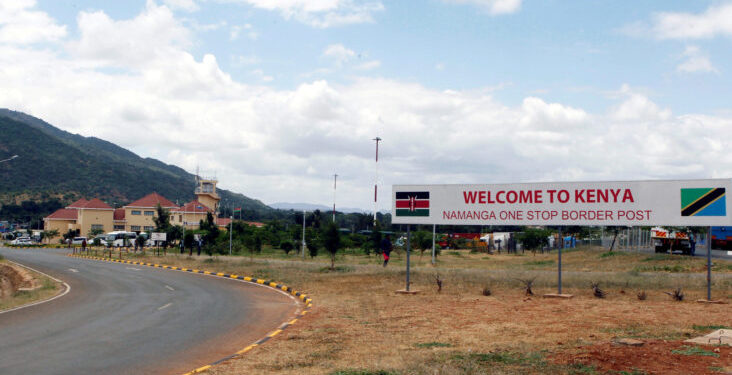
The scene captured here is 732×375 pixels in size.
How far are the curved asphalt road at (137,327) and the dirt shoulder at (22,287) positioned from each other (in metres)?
1.07

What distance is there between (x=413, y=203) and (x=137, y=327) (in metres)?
12.1

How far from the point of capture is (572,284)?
25453 millimetres

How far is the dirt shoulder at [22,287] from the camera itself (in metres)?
A: 21.8

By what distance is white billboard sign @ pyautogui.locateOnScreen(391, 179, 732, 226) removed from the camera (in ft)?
66.0

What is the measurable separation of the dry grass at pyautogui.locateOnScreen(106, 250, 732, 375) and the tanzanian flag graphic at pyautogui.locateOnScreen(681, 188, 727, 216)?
328cm

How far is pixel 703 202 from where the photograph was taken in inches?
788

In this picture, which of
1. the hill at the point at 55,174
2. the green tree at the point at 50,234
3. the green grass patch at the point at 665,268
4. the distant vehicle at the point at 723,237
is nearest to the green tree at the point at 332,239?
the green grass patch at the point at 665,268

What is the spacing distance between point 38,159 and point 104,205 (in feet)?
172

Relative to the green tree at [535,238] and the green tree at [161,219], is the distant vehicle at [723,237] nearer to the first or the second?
the green tree at [535,238]

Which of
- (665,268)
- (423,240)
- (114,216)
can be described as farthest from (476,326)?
(114,216)

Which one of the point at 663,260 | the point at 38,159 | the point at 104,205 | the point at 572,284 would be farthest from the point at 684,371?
the point at 38,159

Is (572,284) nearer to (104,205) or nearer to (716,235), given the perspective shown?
(716,235)

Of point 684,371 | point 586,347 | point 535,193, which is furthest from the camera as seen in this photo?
point 535,193

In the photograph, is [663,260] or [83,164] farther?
[83,164]
